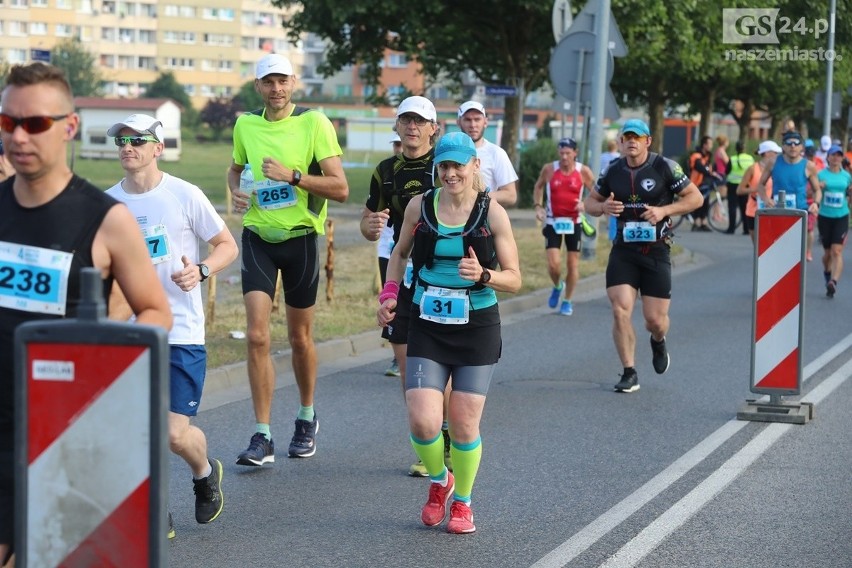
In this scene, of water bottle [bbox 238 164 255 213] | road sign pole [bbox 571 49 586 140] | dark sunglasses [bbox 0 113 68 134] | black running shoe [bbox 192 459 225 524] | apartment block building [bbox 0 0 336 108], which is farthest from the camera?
apartment block building [bbox 0 0 336 108]

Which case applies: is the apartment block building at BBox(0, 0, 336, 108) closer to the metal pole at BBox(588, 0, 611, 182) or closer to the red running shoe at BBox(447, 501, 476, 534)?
the metal pole at BBox(588, 0, 611, 182)

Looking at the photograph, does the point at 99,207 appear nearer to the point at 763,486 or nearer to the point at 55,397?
the point at 55,397

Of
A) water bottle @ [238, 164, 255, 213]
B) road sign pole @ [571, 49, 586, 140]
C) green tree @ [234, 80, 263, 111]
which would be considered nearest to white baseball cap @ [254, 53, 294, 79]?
water bottle @ [238, 164, 255, 213]

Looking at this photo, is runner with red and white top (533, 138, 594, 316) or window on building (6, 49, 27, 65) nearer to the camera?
runner with red and white top (533, 138, 594, 316)

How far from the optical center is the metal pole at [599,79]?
754 inches

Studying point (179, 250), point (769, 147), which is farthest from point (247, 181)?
point (769, 147)

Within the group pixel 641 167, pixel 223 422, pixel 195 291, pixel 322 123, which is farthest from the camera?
pixel 641 167

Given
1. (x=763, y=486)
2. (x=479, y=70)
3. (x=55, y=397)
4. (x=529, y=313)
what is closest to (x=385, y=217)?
(x=763, y=486)

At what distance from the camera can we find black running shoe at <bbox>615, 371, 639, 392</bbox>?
10.7m

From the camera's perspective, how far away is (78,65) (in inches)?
4449

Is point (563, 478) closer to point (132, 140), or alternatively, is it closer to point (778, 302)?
point (778, 302)

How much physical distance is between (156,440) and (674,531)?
370 cm

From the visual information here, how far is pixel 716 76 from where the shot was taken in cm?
4994

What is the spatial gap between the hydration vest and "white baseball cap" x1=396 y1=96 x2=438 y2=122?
3.90 feet
